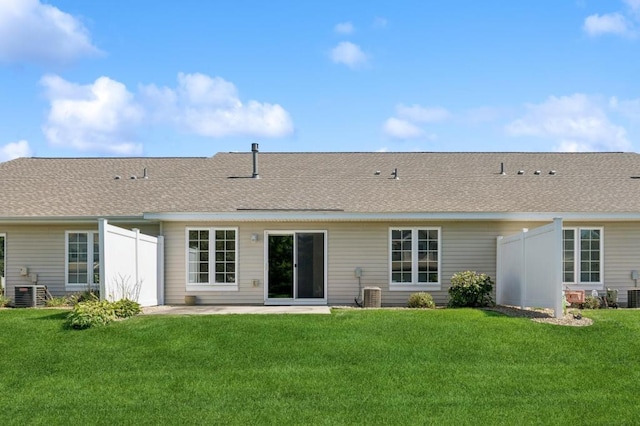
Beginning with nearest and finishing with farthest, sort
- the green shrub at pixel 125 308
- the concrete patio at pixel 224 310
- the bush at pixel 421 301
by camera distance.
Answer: the green shrub at pixel 125 308, the concrete patio at pixel 224 310, the bush at pixel 421 301

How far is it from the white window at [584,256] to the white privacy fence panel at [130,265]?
10.6 meters

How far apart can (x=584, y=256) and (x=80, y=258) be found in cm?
1350

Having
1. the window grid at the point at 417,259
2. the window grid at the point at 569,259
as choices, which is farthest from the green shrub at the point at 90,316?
the window grid at the point at 569,259

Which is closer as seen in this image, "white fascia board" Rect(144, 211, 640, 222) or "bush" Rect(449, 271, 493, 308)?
"bush" Rect(449, 271, 493, 308)

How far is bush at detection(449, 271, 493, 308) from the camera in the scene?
17.1 meters

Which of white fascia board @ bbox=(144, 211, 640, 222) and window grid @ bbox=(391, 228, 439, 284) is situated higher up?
white fascia board @ bbox=(144, 211, 640, 222)

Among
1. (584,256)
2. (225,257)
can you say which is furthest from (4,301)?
(584,256)

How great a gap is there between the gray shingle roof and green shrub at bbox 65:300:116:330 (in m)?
4.70

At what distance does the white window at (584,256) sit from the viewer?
18.7 meters

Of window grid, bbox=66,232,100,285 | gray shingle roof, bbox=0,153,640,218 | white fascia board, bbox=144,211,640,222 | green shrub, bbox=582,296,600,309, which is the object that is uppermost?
gray shingle roof, bbox=0,153,640,218

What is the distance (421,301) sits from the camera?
1750 centimetres

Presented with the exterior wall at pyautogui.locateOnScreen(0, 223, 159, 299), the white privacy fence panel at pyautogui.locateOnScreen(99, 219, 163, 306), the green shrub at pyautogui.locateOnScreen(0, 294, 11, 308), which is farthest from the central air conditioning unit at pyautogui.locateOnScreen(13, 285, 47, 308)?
the white privacy fence panel at pyautogui.locateOnScreen(99, 219, 163, 306)

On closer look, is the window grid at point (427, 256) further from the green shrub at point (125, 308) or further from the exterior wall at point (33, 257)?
the exterior wall at point (33, 257)

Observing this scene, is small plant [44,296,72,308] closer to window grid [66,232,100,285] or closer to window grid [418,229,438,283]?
window grid [66,232,100,285]
